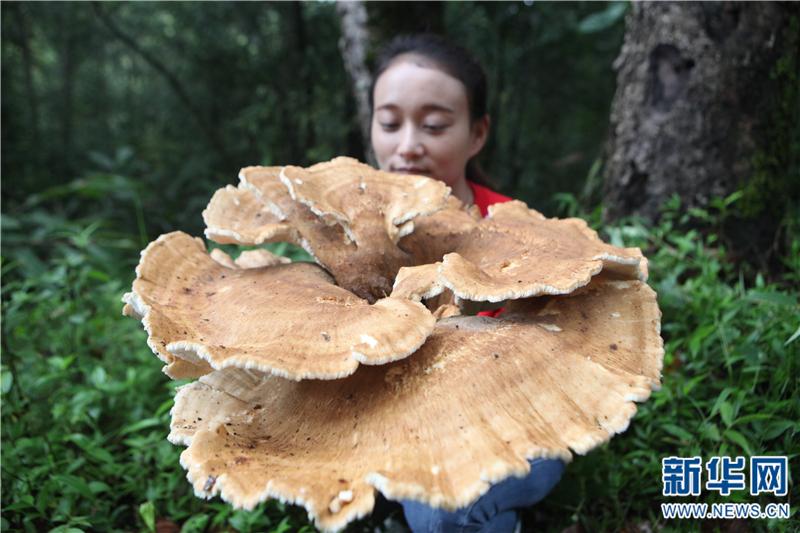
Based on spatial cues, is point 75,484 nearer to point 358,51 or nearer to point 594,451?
point 594,451

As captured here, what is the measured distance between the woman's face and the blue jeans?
1.80 meters

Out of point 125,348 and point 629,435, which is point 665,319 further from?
point 125,348

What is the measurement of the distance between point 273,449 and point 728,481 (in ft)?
6.38

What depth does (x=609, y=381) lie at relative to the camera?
65.2 inches

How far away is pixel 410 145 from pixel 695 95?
1938 millimetres

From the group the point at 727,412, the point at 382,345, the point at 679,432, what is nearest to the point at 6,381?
the point at 382,345

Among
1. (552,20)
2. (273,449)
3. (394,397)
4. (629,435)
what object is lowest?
(629,435)

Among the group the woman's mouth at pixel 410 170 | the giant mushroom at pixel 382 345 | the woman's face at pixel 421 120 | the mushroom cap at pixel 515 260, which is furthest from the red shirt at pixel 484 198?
the giant mushroom at pixel 382 345

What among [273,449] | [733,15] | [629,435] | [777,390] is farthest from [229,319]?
[733,15]

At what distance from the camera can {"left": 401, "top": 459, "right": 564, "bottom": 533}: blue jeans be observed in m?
2.03

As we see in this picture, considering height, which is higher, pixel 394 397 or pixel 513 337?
pixel 513 337

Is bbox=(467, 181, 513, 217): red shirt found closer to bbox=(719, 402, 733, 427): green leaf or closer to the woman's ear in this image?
the woman's ear

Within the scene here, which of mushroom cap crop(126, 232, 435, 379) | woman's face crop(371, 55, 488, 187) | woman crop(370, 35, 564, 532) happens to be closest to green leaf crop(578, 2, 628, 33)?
woman crop(370, 35, 564, 532)

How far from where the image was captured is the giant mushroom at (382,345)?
147 cm
